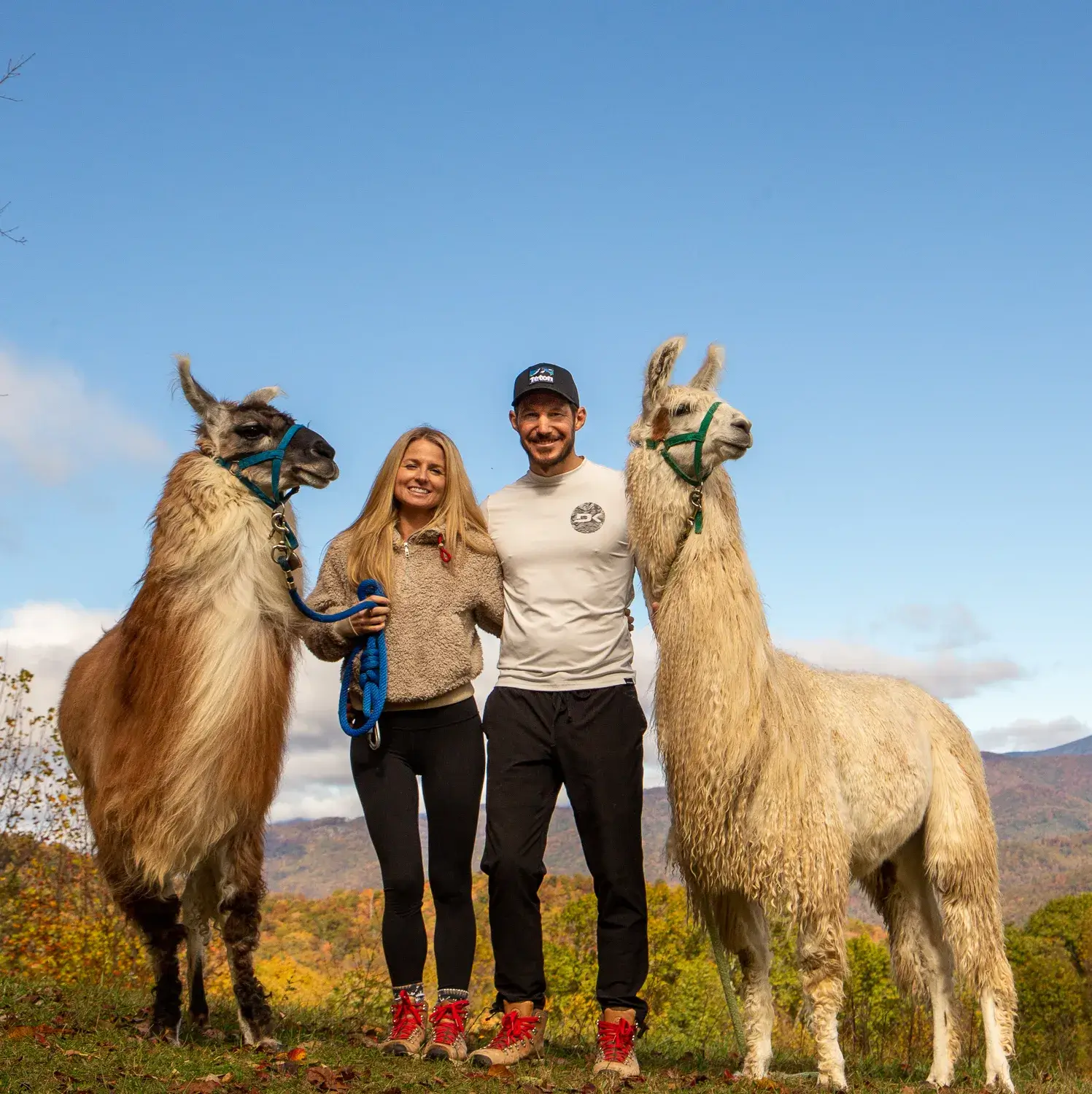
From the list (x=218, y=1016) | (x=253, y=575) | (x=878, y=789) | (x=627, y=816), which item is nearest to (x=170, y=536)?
(x=253, y=575)

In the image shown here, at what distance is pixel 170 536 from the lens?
4.41 meters

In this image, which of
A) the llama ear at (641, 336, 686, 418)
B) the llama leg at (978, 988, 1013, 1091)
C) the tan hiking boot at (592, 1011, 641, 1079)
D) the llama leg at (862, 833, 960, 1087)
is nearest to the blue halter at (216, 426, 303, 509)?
the llama ear at (641, 336, 686, 418)

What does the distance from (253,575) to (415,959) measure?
1.70 meters

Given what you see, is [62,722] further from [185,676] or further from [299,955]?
[299,955]

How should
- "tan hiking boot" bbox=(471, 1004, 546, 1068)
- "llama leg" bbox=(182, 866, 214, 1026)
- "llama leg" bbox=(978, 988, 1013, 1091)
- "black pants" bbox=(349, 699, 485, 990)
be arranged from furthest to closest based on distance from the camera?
1. "llama leg" bbox=(978, 988, 1013, 1091)
2. "llama leg" bbox=(182, 866, 214, 1026)
3. "black pants" bbox=(349, 699, 485, 990)
4. "tan hiking boot" bbox=(471, 1004, 546, 1068)

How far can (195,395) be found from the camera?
15.4 feet

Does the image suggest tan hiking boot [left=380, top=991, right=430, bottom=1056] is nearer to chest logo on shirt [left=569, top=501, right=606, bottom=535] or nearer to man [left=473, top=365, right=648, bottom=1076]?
man [left=473, top=365, right=648, bottom=1076]

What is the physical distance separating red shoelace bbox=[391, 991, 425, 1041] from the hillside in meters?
0.73

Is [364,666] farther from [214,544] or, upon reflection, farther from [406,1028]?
[406,1028]

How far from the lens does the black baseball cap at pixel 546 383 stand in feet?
15.1

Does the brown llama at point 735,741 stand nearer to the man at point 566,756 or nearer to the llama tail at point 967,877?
the man at point 566,756

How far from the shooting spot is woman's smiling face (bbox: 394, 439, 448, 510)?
4668 millimetres

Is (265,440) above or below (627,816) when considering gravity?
above

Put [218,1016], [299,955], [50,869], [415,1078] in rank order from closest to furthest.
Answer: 1. [415,1078]
2. [218,1016]
3. [50,869]
4. [299,955]
